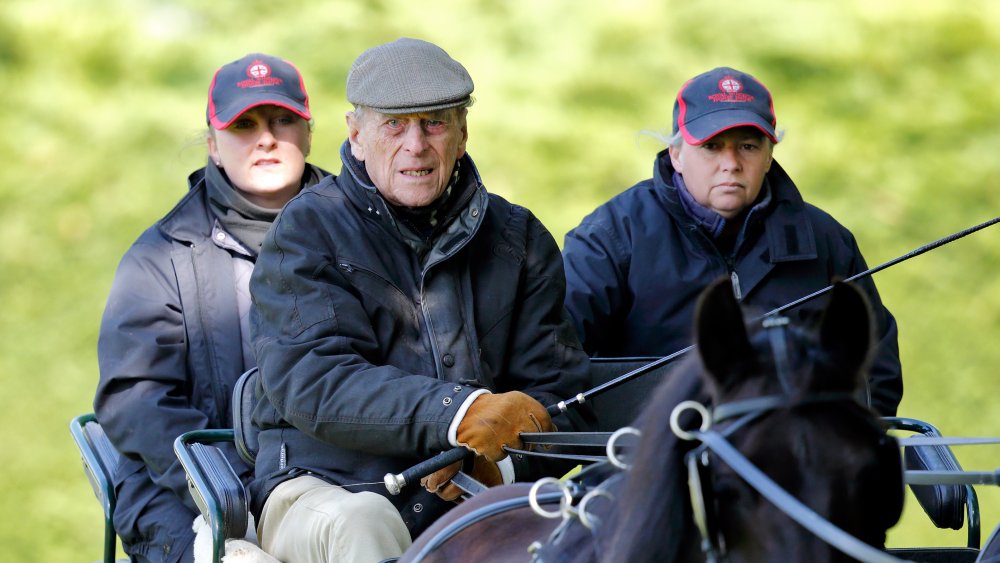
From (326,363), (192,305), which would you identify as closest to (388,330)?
(326,363)

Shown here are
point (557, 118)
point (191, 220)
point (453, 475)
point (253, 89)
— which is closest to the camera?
point (453, 475)

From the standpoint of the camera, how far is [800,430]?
1.73 m

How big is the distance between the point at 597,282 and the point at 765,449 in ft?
7.90

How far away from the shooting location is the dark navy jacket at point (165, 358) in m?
3.96

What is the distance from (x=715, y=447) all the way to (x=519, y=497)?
75 centimetres

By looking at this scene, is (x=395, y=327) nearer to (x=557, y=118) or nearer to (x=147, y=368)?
(x=147, y=368)

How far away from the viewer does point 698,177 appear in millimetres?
4234

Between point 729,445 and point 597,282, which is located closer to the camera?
point 729,445

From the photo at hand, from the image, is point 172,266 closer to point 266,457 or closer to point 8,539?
point 266,457

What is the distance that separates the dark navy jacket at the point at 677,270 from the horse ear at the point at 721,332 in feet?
7.46

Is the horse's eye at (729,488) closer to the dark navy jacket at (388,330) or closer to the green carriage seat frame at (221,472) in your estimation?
the dark navy jacket at (388,330)

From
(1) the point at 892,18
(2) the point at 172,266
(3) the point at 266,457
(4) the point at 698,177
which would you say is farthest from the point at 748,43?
(3) the point at 266,457

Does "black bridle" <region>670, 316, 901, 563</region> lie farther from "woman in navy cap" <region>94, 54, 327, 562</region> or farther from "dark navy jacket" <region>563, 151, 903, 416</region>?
"dark navy jacket" <region>563, 151, 903, 416</region>

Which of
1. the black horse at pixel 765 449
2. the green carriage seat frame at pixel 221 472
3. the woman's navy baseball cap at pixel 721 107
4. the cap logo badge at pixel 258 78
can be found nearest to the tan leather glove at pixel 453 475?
the green carriage seat frame at pixel 221 472
